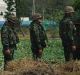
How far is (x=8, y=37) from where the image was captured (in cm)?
1245

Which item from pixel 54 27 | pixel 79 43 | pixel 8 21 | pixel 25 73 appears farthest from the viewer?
pixel 54 27

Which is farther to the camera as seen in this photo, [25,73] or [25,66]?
[25,66]

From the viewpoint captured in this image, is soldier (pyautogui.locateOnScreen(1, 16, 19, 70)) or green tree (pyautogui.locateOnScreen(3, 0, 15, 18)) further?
green tree (pyautogui.locateOnScreen(3, 0, 15, 18))

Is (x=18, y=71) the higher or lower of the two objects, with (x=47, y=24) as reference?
higher

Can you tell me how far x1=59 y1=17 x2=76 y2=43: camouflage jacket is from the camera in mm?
12875

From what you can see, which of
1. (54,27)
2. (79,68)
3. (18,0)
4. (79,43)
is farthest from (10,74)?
(18,0)

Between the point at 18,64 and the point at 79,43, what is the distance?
425 centimetres

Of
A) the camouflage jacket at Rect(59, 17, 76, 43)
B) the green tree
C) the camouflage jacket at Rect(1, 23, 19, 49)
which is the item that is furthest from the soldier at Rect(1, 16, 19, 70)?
the green tree

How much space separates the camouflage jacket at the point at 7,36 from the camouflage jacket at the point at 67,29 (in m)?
1.47

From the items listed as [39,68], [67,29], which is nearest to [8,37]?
[67,29]

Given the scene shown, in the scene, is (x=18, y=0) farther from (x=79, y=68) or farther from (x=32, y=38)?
(x=79, y=68)

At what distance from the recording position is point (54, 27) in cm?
4381

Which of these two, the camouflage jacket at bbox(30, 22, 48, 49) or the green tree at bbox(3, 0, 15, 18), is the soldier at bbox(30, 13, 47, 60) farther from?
the green tree at bbox(3, 0, 15, 18)

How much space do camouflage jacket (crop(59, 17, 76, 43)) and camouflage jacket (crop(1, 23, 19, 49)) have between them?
1.47 m
